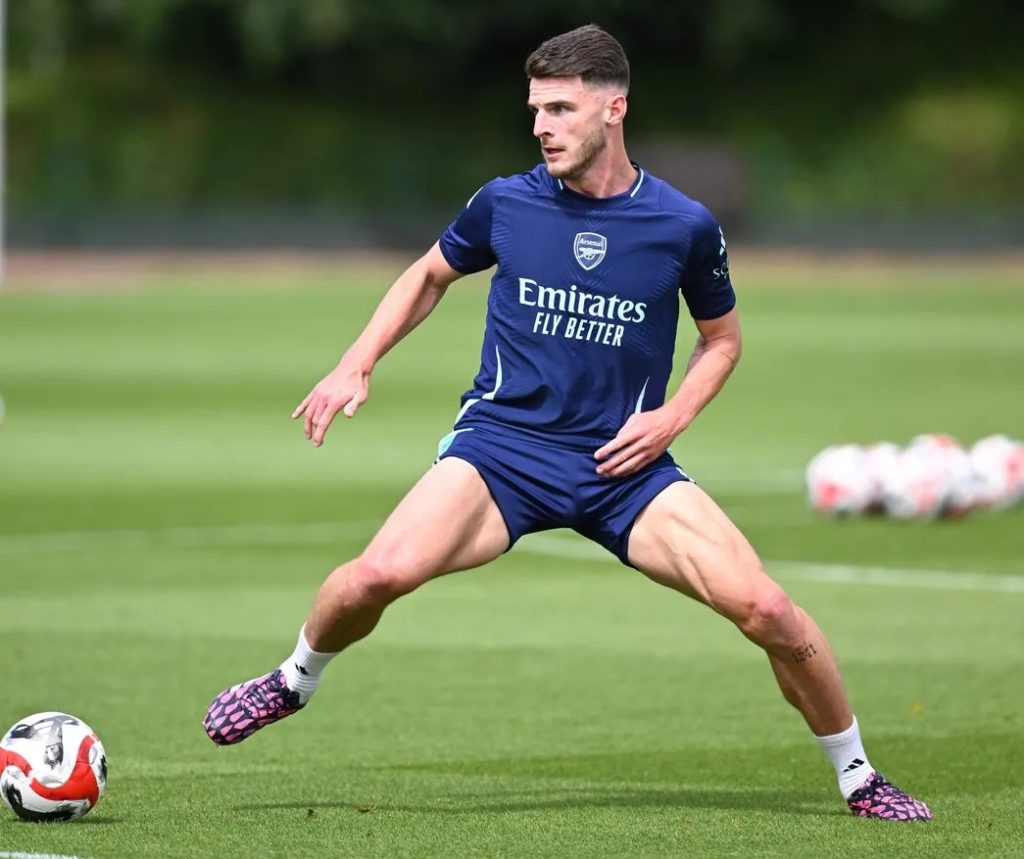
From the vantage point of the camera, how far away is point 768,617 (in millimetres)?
6891

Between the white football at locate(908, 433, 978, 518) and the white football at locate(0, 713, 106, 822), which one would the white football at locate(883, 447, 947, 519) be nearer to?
the white football at locate(908, 433, 978, 518)

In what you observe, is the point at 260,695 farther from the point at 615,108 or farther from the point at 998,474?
the point at 998,474

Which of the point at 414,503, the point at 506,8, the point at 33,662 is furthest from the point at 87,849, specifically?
the point at 506,8

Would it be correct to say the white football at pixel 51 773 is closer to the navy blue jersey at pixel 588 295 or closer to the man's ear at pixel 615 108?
the navy blue jersey at pixel 588 295

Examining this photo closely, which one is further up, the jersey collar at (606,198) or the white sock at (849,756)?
the jersey collar at (606,198)

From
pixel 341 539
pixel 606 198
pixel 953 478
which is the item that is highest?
pixel 606 198

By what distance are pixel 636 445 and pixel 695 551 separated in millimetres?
405

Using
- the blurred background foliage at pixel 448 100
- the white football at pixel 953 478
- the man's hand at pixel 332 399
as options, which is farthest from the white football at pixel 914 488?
the blurred background foliage at pixel 448 100

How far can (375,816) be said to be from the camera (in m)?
7.09

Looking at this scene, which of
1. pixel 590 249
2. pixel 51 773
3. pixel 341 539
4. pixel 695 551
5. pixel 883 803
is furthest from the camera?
pixel 341 539

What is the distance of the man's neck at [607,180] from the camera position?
23.6 ft

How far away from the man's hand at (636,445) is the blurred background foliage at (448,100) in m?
46.6

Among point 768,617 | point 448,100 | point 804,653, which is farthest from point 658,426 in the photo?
point 448,100

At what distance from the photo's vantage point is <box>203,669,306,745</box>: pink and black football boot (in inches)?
285
